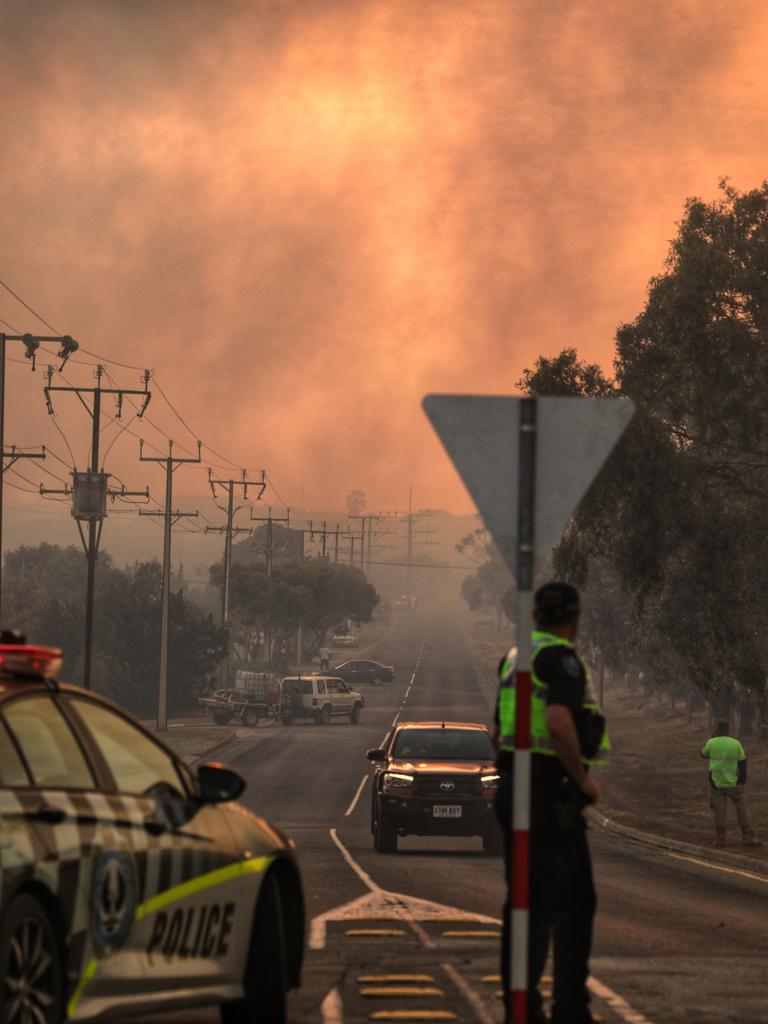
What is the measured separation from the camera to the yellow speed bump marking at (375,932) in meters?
12.3

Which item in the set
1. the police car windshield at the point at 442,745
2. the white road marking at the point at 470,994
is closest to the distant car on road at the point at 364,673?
the police car windshield at the point at 442,745

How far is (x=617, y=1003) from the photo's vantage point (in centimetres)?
919

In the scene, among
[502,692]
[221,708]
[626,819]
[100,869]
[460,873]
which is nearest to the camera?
[100,869]

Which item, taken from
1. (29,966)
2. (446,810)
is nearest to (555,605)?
(29,966)

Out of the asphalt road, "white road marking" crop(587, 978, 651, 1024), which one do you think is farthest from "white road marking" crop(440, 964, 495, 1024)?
"white road marking" crop(587, 978, 651, 1024)

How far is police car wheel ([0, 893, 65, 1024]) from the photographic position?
222 inches

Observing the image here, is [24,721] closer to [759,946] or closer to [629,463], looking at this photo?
[759,946]

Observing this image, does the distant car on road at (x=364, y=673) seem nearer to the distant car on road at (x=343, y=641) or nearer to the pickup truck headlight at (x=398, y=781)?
the distant car on road at (x=343, y=641)

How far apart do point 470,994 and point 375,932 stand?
10.1 feet

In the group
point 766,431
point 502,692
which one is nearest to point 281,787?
point 766,431

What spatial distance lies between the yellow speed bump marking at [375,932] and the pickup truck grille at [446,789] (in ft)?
36.5

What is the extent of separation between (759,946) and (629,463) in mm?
24972

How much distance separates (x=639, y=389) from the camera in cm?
3838

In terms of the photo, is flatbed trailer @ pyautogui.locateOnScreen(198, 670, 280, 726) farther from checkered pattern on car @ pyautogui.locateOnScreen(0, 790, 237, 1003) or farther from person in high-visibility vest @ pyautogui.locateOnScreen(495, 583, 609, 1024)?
checkered pattern on car @ pyautogui.locateOnScreen(0, 790, 237, 1003)
